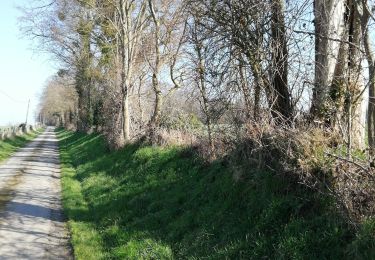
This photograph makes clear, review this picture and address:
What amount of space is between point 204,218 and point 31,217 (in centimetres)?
547

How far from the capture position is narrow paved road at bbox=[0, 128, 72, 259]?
351 inches

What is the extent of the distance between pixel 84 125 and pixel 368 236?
43.4 m

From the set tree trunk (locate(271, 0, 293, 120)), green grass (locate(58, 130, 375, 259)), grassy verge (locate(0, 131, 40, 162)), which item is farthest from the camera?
grassy verge (locate(0, 131, 40, 162))

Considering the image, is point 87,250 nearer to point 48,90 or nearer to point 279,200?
point 279,200

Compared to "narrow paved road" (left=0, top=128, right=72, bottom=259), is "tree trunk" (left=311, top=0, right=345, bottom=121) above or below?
above

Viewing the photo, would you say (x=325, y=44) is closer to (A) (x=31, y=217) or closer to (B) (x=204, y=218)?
(B) (x=204, y=218)

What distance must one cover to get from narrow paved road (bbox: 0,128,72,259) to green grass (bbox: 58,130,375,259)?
0.41 metres

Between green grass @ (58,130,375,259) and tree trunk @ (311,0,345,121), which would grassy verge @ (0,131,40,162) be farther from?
tree trunk @ (311,0,345,121)

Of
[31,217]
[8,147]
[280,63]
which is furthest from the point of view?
[8,147]

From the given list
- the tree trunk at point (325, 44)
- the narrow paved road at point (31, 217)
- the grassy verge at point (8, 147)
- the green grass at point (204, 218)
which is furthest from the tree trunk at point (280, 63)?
the grassy verge at point (8, 147)

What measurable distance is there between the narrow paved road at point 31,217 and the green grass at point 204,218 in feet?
1.33

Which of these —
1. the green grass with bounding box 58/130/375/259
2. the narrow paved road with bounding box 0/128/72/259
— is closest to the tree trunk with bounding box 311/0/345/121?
the green grass with bounding box 58/130/375/259

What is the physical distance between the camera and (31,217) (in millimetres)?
11711

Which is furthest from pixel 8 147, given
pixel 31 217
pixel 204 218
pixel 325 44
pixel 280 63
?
pixel 325 44
